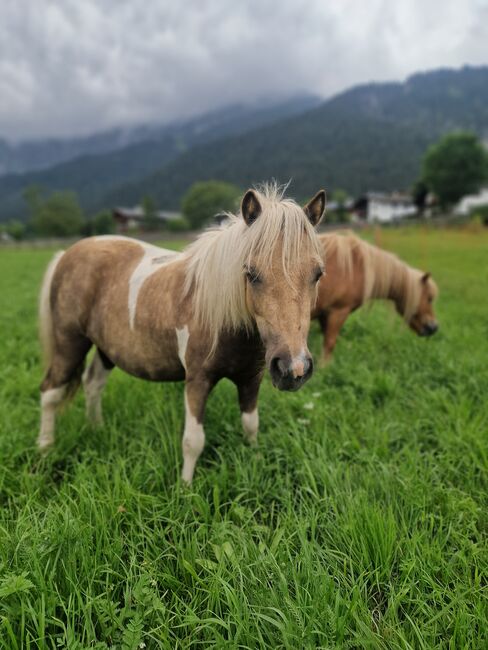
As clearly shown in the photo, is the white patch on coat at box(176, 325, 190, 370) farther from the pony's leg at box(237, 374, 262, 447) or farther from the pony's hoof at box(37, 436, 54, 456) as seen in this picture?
the pony's hoof at box(37, 436, 54, 456)

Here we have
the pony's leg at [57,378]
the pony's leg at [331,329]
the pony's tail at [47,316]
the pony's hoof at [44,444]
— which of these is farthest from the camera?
the pony's leg at [331,329]

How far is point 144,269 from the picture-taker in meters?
2.89

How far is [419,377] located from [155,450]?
3.09 m

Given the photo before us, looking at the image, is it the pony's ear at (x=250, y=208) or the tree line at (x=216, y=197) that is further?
the tree line at (x=216, y=197)

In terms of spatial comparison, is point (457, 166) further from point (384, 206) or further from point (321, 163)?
point (321, 163)

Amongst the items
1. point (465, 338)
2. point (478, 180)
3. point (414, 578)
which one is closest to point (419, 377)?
point (465, 338)

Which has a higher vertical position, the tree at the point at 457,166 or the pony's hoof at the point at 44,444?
the pony's hoof at the point at 44,444

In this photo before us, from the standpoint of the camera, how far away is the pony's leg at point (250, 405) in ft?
8.83

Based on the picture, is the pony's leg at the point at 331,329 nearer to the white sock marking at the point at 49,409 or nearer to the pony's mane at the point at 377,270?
the pony's mane at the point at 377,270

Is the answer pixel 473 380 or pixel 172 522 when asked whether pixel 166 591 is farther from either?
pixel 473 380

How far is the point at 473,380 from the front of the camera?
4.05 meters

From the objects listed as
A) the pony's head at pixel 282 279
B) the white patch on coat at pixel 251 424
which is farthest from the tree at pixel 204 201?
the pony's head at pixel 282 279

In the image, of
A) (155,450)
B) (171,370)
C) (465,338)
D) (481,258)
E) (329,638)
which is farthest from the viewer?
(481,258)

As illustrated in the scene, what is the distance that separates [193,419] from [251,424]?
535 millimetres
